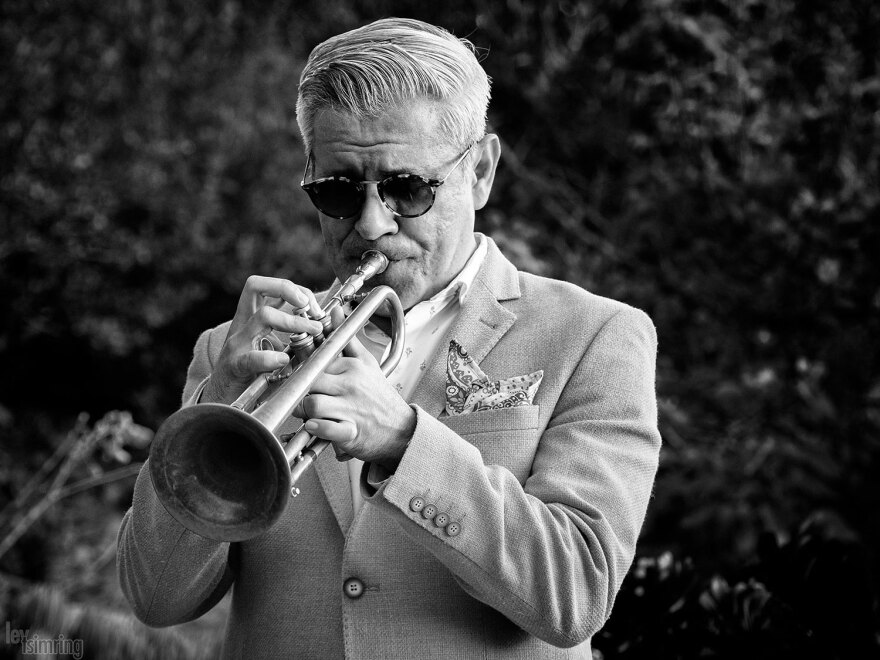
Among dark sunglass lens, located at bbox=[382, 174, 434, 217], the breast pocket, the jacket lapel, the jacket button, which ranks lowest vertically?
the jacket button

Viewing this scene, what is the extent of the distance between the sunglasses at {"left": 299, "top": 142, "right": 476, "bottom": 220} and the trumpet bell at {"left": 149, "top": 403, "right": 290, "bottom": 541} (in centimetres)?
65

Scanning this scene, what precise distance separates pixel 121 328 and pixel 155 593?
16.8 ft

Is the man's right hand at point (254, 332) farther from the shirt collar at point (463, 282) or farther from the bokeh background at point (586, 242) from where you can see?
the bokeh background at point (586, 242)

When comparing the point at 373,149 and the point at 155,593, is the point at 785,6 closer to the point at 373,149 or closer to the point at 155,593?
the point at 373,149

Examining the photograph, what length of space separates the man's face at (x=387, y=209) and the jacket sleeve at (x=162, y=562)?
486mm

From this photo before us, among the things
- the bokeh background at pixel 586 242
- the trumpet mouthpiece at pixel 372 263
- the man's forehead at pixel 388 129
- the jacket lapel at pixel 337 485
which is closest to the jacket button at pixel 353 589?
the jacket lapel at pixel 337 485

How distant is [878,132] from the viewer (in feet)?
15.1

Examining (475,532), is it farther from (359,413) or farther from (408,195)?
(408,195)

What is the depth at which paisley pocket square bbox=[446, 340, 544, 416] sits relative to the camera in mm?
2195

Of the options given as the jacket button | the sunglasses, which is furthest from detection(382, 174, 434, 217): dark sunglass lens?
the jacket button

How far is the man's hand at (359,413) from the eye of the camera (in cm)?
181

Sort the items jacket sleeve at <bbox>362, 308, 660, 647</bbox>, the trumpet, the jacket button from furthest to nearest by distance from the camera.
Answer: the jacket button
jacket sleeve at <bbox>362, 308, 660, 647</bbox>
the trumpet

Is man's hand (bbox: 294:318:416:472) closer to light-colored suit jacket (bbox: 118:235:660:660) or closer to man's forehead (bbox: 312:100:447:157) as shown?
light-colored suit jacket (bbox: 118:235:660:660)

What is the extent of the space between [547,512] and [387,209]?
2.52 ft
